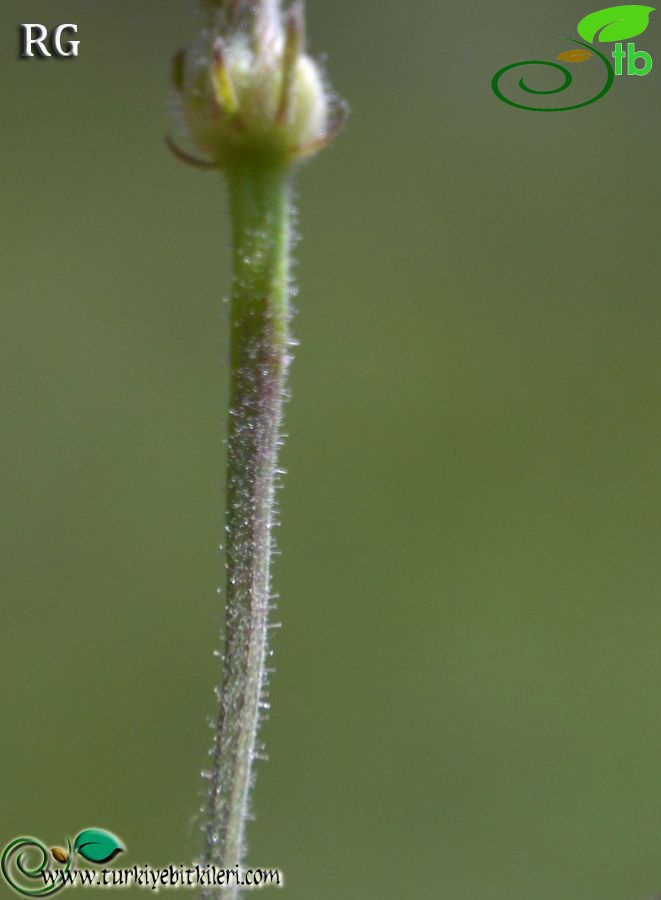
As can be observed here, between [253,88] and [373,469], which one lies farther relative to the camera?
[373,469]

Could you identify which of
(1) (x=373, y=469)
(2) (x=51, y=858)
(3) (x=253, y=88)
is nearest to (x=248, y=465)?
(3) (x=253, y=88)

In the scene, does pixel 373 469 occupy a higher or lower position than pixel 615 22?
lower

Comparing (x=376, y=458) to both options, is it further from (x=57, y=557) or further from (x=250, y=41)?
(x=250, y=41)

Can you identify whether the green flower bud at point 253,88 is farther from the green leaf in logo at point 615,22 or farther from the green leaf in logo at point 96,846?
the green leaf in logo at point 615,22

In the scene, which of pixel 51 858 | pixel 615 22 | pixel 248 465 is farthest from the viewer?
pixel 615 22

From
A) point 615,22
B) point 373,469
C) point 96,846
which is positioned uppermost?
point 615,22

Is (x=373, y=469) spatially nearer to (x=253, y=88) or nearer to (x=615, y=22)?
(x=615, y=22)

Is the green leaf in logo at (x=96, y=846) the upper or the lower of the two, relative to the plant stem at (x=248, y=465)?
lower

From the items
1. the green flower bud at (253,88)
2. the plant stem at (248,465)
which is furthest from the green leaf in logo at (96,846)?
the green flower bud at (253,88)

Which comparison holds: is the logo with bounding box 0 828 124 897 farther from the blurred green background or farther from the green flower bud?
the blurred green background
